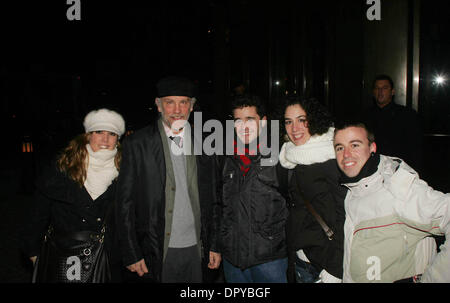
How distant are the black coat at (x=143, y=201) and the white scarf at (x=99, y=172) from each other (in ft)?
0.48

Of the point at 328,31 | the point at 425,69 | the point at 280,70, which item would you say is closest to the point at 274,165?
the point at 425,69

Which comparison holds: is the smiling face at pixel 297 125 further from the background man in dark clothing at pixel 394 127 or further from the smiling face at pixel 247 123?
the background man in dark clothing at pixel 394 127

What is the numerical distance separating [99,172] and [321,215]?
175 cm

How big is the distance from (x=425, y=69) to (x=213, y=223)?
4.02 meters

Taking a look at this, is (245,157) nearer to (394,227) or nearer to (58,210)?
(394,227)

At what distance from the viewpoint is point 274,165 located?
2324mm

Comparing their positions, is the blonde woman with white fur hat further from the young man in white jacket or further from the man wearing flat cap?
the young man in white jacket

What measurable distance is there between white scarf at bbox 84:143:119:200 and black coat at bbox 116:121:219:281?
15cm

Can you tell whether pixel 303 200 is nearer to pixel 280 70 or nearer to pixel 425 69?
pixel 425 69

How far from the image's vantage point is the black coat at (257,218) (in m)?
2.25

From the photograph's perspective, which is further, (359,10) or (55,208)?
(359,10)

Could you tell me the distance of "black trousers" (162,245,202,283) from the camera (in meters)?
2.38

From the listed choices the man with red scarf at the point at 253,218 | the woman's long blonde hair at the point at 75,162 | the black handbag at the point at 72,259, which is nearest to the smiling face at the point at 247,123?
the man with red scarf at the point at 253,218

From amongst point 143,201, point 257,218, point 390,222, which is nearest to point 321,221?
point 390,222
